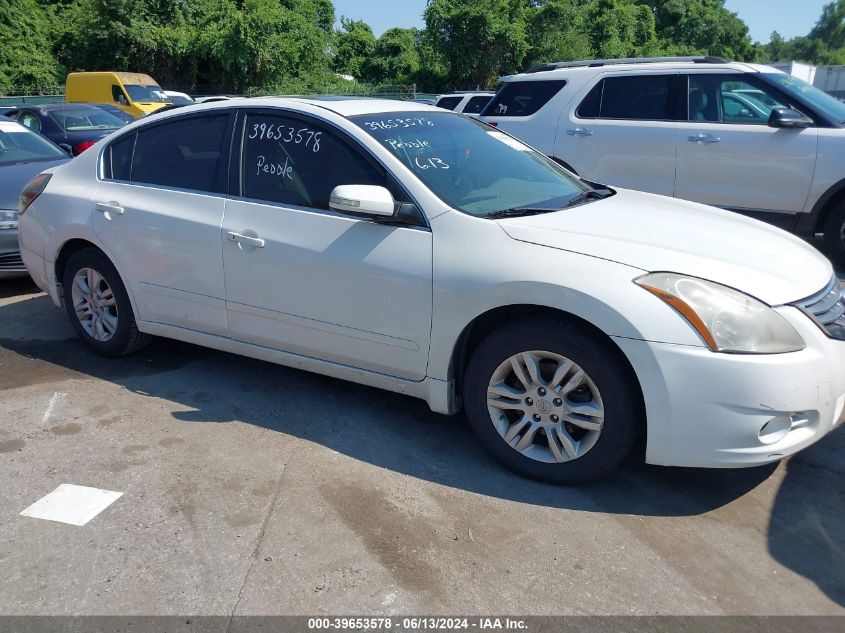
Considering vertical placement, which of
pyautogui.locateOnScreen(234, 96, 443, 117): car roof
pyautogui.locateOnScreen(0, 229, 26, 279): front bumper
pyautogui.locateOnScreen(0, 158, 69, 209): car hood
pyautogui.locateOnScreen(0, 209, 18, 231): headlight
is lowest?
pyautogui.locateOnScreen(0, 229, 26, 279): front bumper

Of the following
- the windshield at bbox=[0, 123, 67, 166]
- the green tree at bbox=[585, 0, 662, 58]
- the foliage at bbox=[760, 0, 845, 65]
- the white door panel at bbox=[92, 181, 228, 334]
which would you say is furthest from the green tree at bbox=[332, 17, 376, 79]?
the foliage at bbox=[760, 0, 845, 65]

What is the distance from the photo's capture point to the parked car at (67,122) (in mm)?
13439

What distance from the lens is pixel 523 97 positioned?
8.34 meters

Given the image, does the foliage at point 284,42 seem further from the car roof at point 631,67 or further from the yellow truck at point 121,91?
the car roof at point 631,67

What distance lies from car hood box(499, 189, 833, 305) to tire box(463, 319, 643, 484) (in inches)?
15.5

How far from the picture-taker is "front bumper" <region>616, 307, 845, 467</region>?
2.95m

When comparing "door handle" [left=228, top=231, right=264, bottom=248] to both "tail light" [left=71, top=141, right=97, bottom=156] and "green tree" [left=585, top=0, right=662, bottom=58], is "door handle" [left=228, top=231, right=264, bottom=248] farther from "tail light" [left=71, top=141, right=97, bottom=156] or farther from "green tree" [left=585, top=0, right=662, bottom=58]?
"green tree" [left=585, top=0, right=662, bottom=58]

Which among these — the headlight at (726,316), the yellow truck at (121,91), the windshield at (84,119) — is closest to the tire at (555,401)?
the headlight at (726,316)

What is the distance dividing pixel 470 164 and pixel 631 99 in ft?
14.2

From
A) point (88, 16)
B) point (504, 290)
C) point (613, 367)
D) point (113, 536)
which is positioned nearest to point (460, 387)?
point (504, 290)

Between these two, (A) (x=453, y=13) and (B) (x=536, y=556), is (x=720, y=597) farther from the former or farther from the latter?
(A) (x=453, y=13)

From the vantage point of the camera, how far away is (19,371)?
4.87 m

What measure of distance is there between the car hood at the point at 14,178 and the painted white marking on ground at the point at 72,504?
4.30 meters

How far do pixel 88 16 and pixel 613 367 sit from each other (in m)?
40.3
